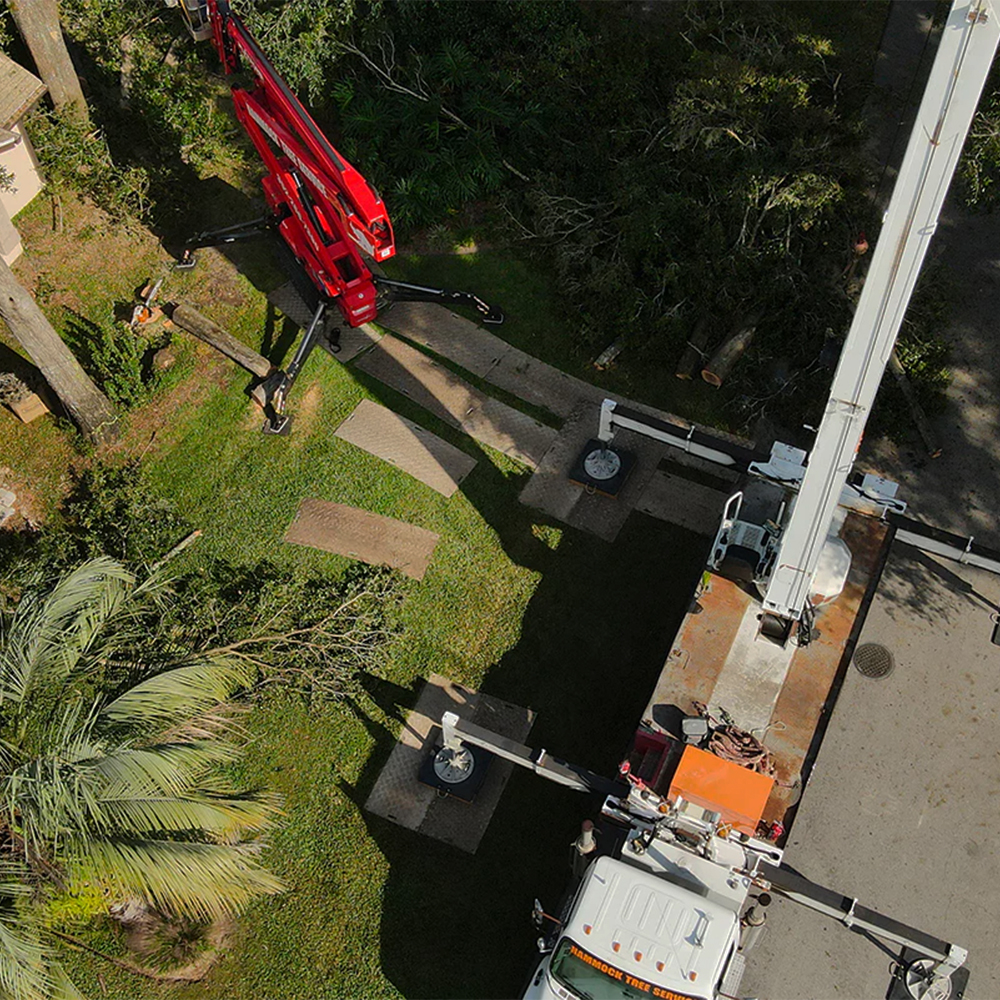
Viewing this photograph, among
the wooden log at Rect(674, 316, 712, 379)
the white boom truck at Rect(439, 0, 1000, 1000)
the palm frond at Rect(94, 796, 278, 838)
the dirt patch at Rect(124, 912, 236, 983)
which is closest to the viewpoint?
the white boom truck at Rect(439, 0, 1000, 1000)

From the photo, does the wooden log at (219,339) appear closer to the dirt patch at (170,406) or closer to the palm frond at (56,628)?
the dirt patch at (170,406)

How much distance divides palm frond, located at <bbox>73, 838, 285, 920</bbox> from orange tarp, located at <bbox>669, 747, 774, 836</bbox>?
17.8ft

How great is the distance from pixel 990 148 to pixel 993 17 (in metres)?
7.51

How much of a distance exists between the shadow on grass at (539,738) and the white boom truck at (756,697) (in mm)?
895

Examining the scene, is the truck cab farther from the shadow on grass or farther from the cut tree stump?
the cut tree stump

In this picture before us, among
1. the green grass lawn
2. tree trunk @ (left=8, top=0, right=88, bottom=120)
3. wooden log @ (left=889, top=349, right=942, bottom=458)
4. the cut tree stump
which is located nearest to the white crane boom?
the green grass lawn

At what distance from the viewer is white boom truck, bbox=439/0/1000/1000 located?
1073 centimetres

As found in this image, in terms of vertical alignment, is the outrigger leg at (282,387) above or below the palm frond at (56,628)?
above

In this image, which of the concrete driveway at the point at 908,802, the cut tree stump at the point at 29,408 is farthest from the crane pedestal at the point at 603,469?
the cut tree stump at the point at 29,408

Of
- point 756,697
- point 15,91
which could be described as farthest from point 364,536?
point 15,91

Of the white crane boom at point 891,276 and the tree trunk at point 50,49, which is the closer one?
the white crane boom at point 891,276

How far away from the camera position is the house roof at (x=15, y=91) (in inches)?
779

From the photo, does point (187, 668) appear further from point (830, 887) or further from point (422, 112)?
point (422, 112)

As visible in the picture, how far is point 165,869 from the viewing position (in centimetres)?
1091
